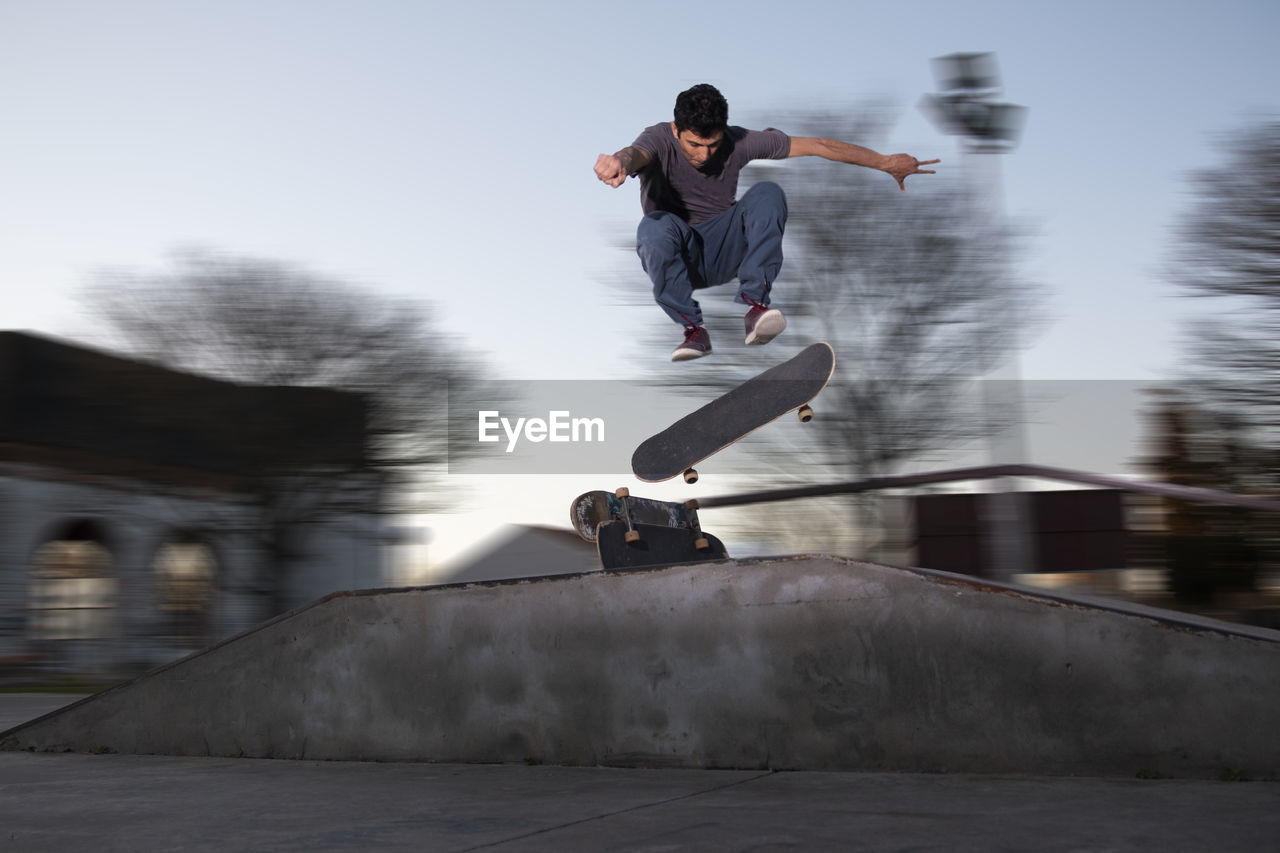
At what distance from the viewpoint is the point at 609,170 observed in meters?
4.87

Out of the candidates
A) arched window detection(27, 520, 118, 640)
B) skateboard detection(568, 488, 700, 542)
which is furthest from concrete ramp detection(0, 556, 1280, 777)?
arched window detection(27, 520, 118, 640)

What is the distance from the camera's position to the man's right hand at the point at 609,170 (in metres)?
4.86

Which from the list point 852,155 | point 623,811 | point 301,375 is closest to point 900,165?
point 852,155

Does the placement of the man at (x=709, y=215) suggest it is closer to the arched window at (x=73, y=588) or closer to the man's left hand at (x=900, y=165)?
the man's left hand at (x=900, y=165)

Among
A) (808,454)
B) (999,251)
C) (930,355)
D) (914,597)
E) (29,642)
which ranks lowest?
(29,642)

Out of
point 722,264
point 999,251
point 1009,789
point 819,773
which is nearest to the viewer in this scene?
point 1009,789

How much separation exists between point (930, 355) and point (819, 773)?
40.2 feet

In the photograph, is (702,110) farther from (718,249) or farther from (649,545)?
(649,545)

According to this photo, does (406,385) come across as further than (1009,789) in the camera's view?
Yes

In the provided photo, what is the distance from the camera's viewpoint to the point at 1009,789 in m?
4.05

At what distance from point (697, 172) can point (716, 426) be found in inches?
60.7

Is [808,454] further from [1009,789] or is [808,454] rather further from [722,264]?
[1009,789]

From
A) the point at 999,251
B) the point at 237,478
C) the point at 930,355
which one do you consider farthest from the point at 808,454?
the point at 237,478

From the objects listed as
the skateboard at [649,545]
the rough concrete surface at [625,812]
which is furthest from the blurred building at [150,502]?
the rough concrete surface at [625,812]
